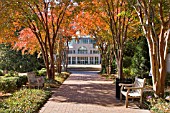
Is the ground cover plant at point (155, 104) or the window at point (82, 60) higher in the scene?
the window at point (82, 60)

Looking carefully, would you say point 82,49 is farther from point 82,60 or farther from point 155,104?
point 155,104

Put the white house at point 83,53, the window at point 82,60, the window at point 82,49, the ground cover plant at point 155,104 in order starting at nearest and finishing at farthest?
1. the ground cover plant at point 155,104
2. the white house at point 83,53
3. the window at point 82,49
4. the window at point 82,60

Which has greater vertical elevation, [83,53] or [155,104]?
[83,53]

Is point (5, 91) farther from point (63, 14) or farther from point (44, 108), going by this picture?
point (63, 14)

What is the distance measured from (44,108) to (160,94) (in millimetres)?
4299

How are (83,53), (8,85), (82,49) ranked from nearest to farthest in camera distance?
(8,85)
(83,53)
(82,49)

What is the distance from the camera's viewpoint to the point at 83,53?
62906 millimetres

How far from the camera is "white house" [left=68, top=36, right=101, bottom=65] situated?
6262 centimetres

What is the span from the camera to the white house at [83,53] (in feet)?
205

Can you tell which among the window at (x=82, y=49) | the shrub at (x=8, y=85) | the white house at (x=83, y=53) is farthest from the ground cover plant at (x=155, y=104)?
the window at (x=82, y=49)

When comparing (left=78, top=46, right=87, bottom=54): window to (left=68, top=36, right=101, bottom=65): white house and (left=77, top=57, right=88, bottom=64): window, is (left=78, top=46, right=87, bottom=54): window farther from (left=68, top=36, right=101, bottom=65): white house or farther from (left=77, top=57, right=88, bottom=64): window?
(left=77, top=57, right=88, bottom=64): window

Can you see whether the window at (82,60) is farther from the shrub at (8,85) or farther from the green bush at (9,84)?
the shrub at (8,85)

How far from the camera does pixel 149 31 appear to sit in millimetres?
9133

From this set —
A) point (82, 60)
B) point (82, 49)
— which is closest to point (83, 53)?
point (82, 49)
